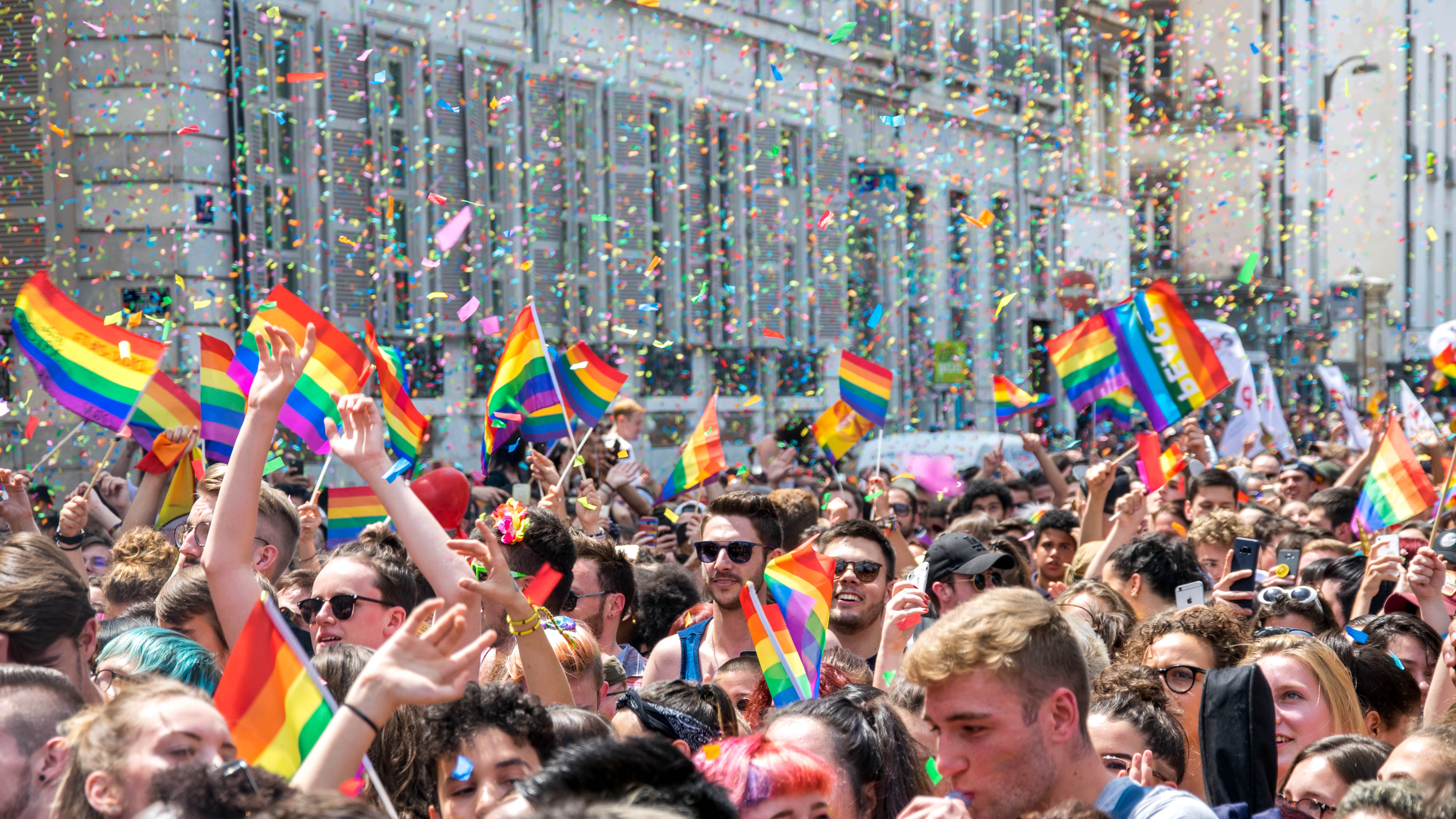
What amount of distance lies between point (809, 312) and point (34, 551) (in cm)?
1684

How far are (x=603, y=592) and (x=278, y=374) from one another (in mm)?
2057

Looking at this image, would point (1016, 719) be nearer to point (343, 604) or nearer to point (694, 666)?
point (343, 604)

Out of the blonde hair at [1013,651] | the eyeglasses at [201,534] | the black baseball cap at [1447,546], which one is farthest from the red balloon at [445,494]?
the black baseball cap at [1447,546]

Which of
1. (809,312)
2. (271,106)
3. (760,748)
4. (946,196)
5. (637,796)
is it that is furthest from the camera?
(946,196)

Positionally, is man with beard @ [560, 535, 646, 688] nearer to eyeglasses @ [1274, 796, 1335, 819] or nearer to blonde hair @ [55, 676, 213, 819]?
eyeglasses @ [1274, 796, 1335, 819]

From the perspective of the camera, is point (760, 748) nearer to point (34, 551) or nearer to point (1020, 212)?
point (34, 551)

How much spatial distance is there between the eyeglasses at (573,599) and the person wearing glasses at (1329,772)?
8.35ft

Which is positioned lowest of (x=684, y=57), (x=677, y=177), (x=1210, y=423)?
(x=1210, y=423)

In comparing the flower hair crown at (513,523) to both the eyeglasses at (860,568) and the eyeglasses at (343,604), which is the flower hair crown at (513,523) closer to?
the eyeglasses at (343,604)

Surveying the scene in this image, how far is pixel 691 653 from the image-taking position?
5727 mm

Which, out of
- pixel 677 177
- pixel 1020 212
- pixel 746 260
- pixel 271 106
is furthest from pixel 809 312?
pixel 271 106

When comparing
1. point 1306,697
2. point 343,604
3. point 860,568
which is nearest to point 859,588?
point 860,568

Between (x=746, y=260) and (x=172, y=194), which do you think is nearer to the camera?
(x=172, y=194)

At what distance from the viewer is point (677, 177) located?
1830 cm
